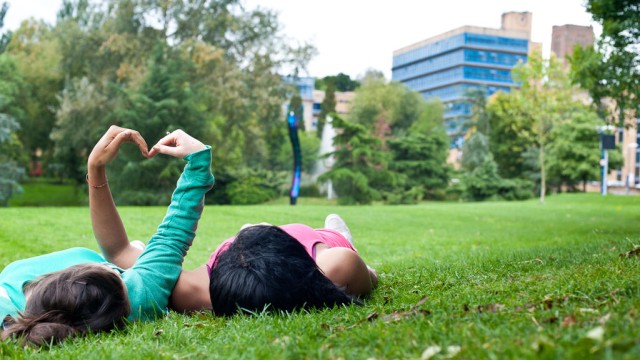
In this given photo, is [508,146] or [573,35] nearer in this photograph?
[573,35]

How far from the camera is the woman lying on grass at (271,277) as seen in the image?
3.05m

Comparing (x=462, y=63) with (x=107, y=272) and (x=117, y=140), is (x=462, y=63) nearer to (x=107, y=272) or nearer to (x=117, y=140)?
(x=117, y=140)

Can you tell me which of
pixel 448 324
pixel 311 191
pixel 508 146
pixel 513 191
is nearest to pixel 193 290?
pixel 448 324

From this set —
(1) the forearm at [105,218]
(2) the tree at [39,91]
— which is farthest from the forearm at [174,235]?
(2) the tree at [39,91]

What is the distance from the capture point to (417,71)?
106812mm

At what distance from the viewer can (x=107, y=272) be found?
2.95 m

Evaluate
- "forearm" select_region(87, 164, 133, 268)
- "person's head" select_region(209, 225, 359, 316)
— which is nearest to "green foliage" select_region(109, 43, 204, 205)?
"forearm" select_region(87, 164, 133, 268)

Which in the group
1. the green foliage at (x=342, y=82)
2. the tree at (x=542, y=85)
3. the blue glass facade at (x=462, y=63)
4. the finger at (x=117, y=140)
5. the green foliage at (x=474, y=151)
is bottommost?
the finger at (x=117, y=140)

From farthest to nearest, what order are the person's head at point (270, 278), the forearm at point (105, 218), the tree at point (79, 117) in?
the tree at point (79, 117) < the forearm at point (105, 218) < the person's head at point (270, 278)

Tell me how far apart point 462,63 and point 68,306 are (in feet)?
322

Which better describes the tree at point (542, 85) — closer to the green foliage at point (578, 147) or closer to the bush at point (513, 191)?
the bush at point (513, 191)

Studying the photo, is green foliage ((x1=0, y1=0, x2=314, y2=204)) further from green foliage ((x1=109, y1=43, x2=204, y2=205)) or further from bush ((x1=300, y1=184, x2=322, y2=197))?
bush ((x1=300, y1=184, x2=322, y2=197))

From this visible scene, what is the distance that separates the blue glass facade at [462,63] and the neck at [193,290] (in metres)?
89.3

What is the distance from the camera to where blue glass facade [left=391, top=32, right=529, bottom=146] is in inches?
3797
